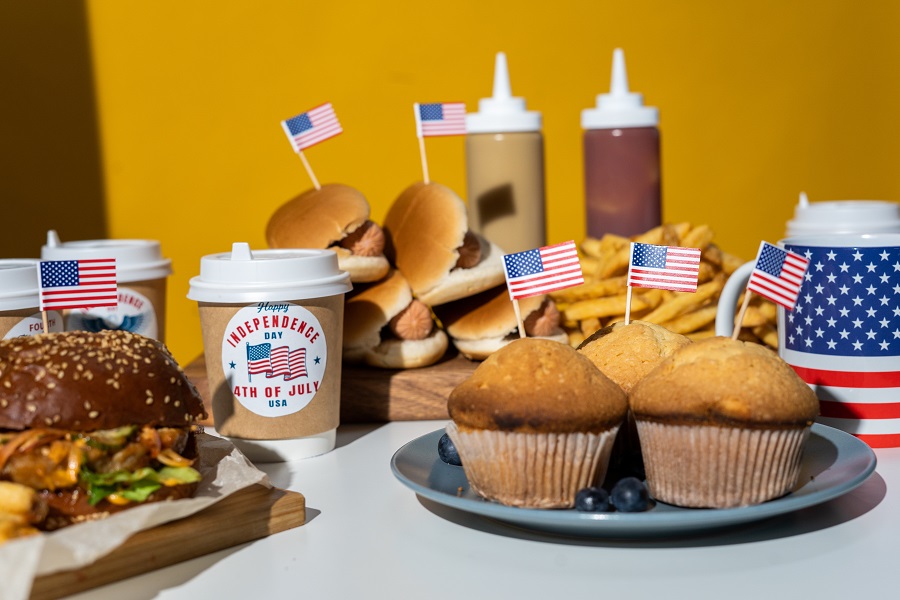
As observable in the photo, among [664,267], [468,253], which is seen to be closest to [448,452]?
[664,267]

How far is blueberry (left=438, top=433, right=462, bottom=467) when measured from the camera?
1403 mm

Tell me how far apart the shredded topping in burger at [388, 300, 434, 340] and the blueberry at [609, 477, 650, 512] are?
78 cm

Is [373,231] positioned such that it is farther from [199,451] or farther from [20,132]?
[20,132]

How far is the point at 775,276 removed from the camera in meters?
1.42

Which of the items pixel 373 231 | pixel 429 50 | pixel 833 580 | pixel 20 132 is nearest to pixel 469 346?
pixel 373 231

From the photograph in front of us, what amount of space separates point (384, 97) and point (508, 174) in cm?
136

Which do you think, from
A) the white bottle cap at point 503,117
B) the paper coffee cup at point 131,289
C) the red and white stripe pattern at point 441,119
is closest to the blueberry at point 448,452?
the paper coffee cup at point 131,289

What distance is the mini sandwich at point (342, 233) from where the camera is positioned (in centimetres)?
187

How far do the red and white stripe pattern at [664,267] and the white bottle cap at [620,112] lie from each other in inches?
37.6

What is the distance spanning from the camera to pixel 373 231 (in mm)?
1909

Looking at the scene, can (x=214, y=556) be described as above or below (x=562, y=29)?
below

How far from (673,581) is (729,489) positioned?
16cm

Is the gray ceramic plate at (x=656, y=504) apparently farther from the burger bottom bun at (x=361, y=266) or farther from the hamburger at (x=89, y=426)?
the burger bottom bun at (x=361, y=266)

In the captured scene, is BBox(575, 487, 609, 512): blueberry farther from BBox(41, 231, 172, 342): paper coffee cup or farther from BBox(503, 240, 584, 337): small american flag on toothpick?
BBox(41, 231, 172, 342): paper coffee cup
